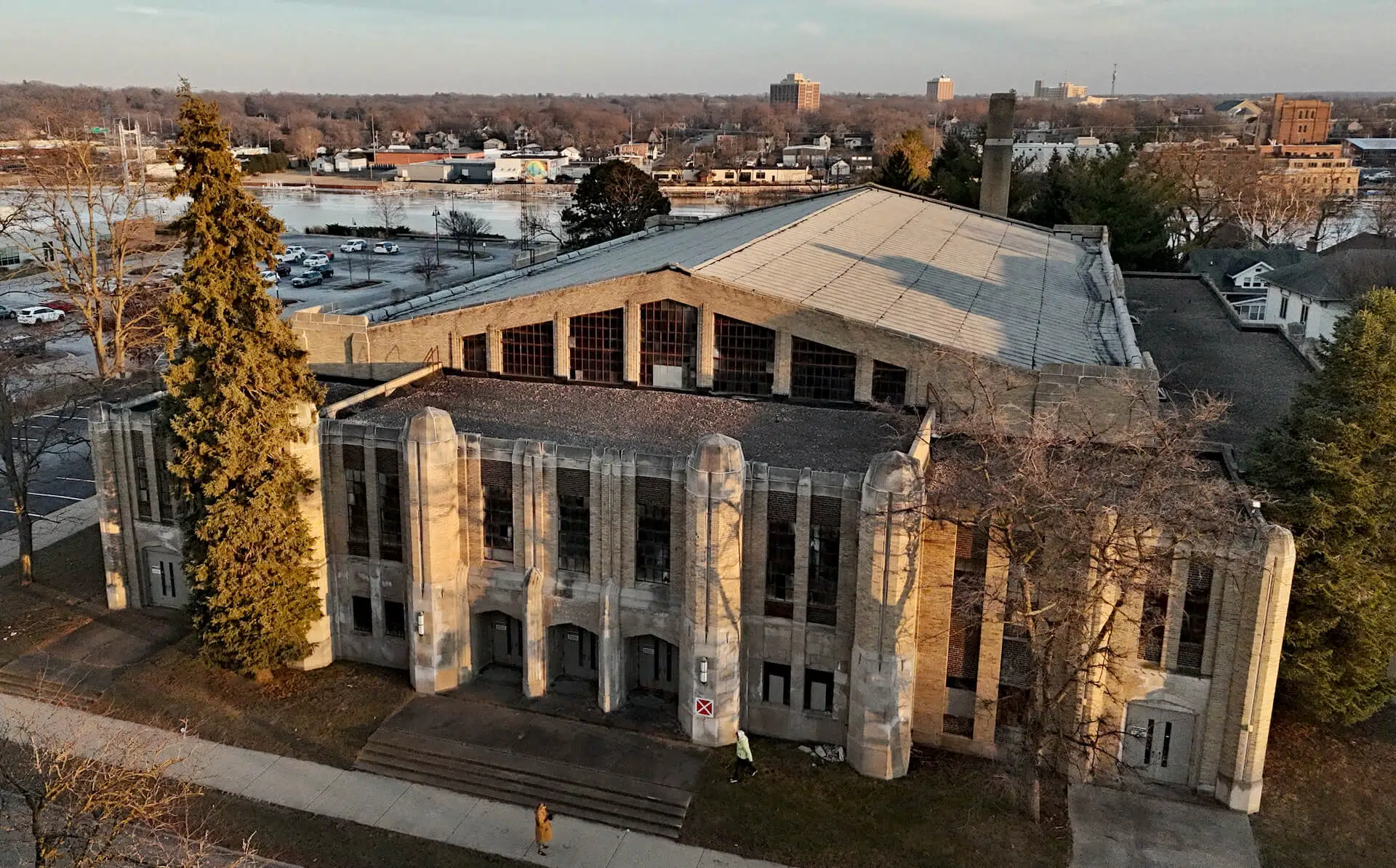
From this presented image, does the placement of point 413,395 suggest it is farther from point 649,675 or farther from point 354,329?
point 649,675

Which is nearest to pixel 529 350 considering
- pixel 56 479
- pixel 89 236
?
pixel 56 479

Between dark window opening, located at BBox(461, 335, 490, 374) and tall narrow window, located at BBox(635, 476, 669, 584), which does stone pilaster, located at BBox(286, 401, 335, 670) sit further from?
tall narrow window, located at BBox(635, 476, 669, 584)

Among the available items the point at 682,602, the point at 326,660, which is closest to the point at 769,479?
the point at 682,602

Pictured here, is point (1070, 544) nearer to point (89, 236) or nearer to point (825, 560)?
point (825, 560)

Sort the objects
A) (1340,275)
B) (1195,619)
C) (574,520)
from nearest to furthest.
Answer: (1195,619) → (574,520) → (1340,275)

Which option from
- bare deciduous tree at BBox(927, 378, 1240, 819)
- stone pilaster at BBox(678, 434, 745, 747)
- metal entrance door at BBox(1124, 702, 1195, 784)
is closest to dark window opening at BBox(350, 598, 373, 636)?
stone pilaster at BBox(678, 434, 745, 747)
